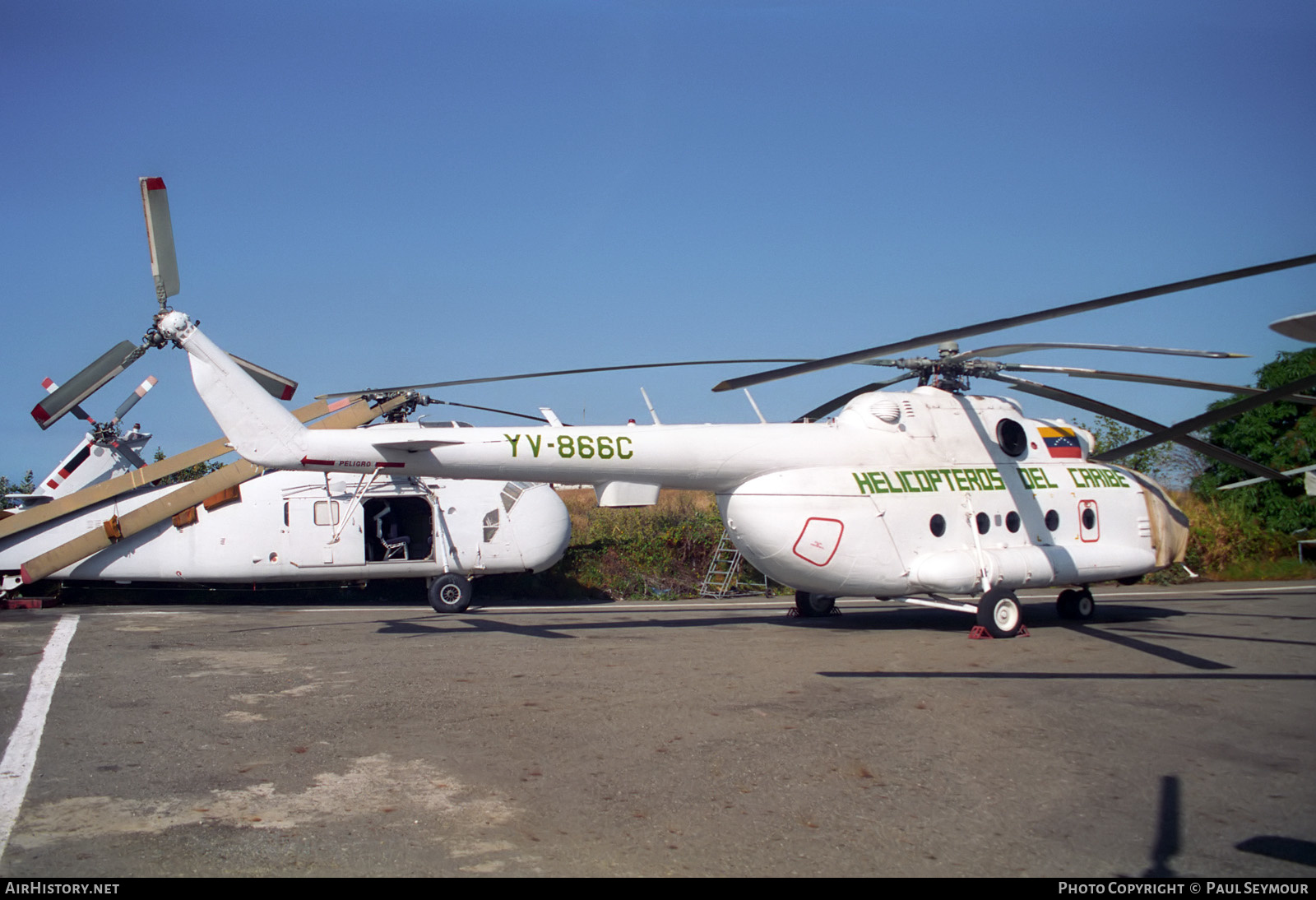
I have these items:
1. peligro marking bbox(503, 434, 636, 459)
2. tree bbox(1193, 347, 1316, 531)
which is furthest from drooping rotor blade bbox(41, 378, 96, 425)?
tree bbox(1193, 347, 1316, 531)

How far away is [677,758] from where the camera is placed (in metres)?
6.12

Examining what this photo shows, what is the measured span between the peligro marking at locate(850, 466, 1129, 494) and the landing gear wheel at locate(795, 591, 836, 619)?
9.63 feet

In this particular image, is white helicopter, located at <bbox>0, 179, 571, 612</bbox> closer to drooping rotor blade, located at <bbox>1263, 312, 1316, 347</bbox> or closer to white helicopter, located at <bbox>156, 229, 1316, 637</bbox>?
white helicopter, located at <bbox>156, 229, 1316, 637</bbox>

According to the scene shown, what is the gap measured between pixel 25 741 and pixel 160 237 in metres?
6.04

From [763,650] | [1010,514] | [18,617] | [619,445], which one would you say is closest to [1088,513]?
[1010,514]

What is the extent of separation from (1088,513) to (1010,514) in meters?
1.55

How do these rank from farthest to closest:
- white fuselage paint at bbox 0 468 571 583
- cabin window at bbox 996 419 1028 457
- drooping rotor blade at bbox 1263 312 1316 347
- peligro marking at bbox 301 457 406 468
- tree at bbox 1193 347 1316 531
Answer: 1. tree at bbox 1193 347 1316 531
2. white fuselage paint at bbox 0 468 571 583
3. cabin window at bbox 996 419 1028 457
4. peligro marking at bbox 301 457 406 468
5. drooping rotor blade at bbox 1263 312 1316 347

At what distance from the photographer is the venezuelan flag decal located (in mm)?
13766

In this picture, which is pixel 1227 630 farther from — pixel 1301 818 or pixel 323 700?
pixel 323 700

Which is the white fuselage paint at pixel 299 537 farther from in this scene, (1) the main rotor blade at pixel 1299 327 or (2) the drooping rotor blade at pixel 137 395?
(1) the main rotor blade at pixel 1299 327

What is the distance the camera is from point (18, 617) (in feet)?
50.5

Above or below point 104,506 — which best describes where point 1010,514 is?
below

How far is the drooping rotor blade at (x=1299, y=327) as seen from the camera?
20.0 ft
